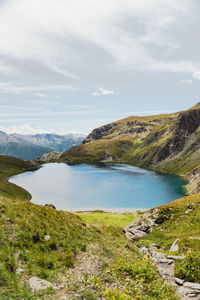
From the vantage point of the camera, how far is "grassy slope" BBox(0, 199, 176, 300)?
9.37m

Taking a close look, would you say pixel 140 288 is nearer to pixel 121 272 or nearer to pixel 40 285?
pixel 121 272

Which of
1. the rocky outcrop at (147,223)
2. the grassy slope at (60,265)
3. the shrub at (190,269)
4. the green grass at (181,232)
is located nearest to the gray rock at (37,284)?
the grassy slope at (60,265)

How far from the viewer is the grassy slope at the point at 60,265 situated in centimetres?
937

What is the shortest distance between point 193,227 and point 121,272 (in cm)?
2575

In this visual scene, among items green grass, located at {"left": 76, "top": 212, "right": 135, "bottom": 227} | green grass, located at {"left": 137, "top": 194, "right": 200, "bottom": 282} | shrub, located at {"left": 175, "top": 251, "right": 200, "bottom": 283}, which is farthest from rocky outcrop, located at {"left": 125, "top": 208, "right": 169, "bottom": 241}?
shrub, located at {"left": 175, "top": 251, "right": 200, "bottom": 283}

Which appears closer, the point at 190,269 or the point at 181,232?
the point at 190,269

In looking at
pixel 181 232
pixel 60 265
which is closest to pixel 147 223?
pixel 181 232

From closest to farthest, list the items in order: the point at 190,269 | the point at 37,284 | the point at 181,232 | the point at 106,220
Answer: the point at 37,284 < the point at 190,269 < the point at 181,232 < the point at 106,220

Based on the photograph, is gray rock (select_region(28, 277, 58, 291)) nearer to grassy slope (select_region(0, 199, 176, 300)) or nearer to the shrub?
grassy slope (select_region(0, 199, 176, 300))

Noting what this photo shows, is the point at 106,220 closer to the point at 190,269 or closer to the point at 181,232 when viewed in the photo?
the point at 181,232

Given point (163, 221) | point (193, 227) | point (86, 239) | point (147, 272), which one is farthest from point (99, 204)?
point (147, 272)

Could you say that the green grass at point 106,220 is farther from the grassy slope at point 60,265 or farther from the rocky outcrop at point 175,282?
the rocky outcrop at point 175,282


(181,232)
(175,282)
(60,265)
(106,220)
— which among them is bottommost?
(106,220)

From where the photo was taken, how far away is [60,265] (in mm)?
12609
